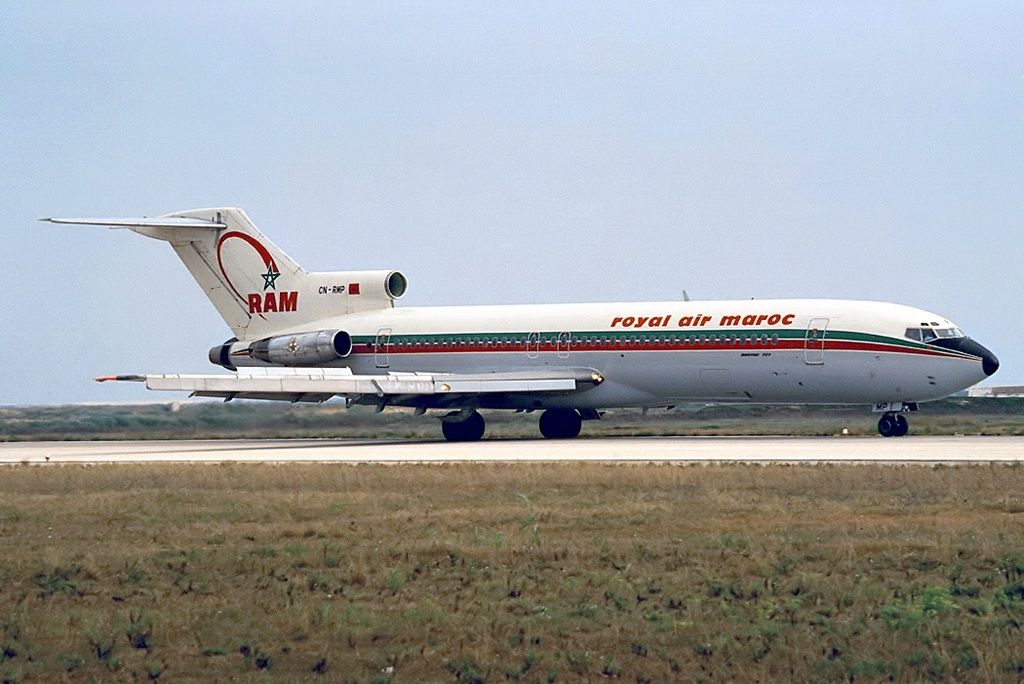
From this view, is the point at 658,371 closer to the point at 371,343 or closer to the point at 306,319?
the point at 371,343

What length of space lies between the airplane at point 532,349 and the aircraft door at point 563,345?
0.04 m

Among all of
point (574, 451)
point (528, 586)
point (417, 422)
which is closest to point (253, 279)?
point (417, 422)

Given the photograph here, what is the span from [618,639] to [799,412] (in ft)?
102

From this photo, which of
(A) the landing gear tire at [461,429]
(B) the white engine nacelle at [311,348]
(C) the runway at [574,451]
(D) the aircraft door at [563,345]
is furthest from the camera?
(B) the white engine nacelle at [311,348]

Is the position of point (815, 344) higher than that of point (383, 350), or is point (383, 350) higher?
point (383, 350)

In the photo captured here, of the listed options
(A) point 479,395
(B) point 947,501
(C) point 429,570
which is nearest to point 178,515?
(C) point 429,570

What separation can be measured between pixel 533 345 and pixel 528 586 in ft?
90.2

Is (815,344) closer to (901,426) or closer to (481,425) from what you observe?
(901,426)

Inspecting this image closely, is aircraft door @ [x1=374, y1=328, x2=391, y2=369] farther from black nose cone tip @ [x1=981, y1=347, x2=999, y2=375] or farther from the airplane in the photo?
black nose cone tip @ [x1=981, y1=347, x2=999, y2=375]

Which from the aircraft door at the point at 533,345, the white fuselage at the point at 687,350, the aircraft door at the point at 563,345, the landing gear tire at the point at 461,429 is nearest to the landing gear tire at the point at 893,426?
the white fuselage at the point at 687,350

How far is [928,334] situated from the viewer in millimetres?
36438

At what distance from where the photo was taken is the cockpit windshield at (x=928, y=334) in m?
36.4

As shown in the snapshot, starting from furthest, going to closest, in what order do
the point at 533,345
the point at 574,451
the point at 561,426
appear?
the point at 561,426 → the point at 533,345 → the point at 574,451

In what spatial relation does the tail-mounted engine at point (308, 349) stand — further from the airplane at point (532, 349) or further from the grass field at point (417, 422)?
the grass field at point (417, 422)
